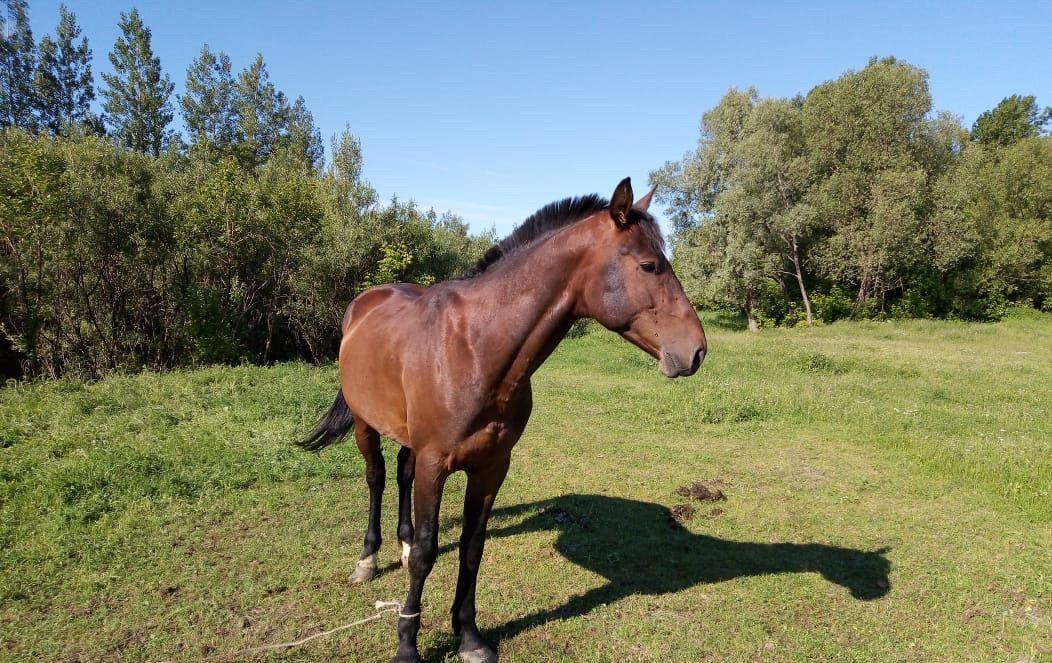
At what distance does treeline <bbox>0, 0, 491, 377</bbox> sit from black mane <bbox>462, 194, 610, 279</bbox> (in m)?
11.1

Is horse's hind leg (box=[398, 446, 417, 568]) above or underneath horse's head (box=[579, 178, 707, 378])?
underneath

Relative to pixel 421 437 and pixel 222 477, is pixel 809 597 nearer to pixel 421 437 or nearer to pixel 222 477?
pixel 421 437

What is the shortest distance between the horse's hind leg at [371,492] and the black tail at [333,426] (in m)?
0.58

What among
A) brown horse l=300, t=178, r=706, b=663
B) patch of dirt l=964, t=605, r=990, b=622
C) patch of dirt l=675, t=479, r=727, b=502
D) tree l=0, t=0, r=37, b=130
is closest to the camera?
brown horse l=300, t=178, r=706, b=663

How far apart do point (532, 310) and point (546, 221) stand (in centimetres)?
55

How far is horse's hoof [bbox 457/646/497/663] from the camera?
310cm

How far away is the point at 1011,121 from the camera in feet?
149

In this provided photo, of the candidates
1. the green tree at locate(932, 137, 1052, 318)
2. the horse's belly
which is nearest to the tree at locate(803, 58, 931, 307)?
the green tree at locate(932, 137, 1052, 318)

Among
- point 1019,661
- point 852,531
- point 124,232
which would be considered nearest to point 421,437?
point 1019,661

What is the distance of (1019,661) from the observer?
3225 millimetres

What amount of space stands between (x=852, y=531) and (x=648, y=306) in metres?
4.09

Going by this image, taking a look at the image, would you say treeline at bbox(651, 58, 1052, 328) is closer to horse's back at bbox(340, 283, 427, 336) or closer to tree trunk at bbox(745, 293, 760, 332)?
tree trunk at bbox(745, 293, 760, 332)

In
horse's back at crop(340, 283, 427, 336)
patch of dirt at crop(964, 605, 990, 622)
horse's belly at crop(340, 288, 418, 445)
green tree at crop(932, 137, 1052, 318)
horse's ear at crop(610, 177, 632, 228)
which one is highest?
green tree at crop(932, 137, 1052, 318)

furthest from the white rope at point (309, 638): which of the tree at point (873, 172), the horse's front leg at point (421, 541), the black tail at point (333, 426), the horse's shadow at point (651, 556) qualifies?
the tree at point (873, 172)
